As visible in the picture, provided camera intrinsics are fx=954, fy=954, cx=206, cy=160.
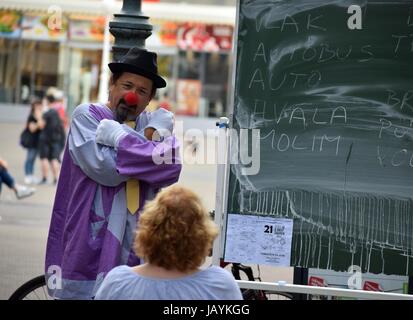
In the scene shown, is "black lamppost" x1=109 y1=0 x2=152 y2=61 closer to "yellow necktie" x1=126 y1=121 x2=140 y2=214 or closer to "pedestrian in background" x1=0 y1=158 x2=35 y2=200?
"yellow necktie" x1=126 y1=121 x2=140 y2=214

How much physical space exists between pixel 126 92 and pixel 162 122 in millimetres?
233

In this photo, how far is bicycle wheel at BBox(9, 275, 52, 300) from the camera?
544cm

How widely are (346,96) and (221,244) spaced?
1.07 meters

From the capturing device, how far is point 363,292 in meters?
5.00

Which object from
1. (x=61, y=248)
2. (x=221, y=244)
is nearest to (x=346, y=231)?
(x=221, y=244)

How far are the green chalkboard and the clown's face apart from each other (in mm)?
764

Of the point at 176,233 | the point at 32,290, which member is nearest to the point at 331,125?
the point at 32,290

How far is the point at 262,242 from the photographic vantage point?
5277mm

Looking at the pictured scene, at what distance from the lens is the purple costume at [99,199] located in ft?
14.5

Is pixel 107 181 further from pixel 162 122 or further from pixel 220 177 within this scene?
pixel 220 177

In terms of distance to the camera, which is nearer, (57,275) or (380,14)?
(57,275)

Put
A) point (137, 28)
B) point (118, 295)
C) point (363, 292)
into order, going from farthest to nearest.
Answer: point (137, 28) → point (363, 292) → point (118, 295)

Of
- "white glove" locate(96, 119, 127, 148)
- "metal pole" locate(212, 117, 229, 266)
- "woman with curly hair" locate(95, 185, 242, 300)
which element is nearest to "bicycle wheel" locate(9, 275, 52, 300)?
"metal pole" locate(212, 117, 229, 266)
